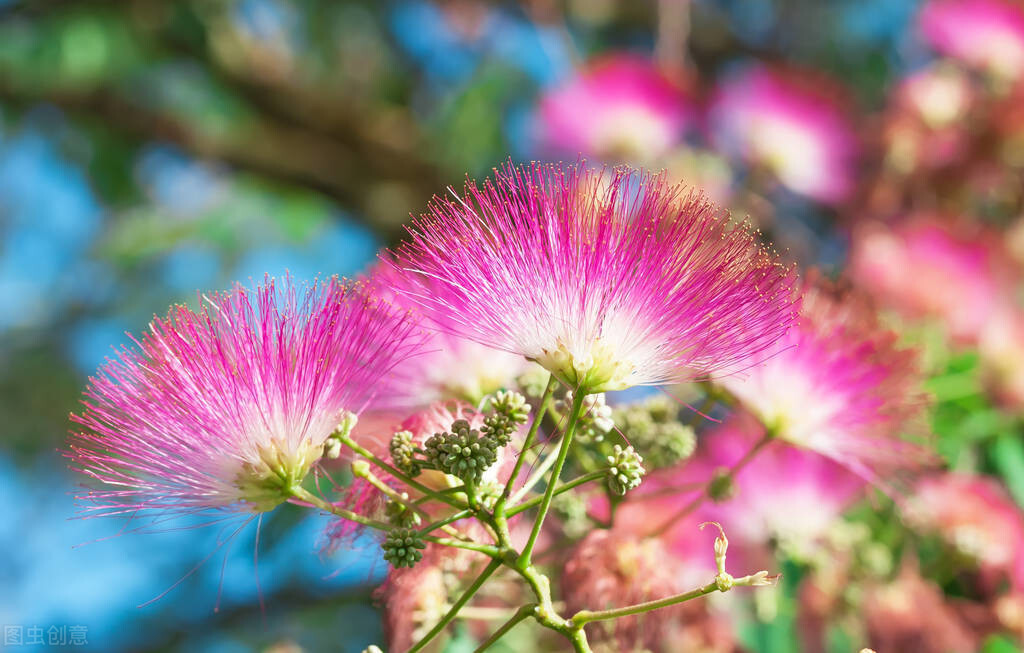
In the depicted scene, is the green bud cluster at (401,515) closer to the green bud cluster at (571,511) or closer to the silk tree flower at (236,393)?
the silk tree flower at (236,393)

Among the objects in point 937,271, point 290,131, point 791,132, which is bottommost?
point 937,271

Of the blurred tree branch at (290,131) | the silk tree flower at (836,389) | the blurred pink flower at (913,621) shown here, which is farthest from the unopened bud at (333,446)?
the blurred tree branch at (290,131)

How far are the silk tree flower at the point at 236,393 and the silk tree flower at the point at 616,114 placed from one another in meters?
2.11

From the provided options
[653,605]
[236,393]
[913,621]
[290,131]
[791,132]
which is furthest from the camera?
[290,131]

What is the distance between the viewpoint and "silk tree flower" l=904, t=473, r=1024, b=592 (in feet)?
5.67

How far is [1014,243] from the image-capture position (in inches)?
97.7

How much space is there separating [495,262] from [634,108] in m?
2.21

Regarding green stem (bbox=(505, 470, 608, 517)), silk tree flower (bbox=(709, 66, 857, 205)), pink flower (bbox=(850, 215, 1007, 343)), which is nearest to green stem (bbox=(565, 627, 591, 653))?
green stem (bbox=(505, 470, 608, 517))

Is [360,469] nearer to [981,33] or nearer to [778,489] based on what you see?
[778,489]

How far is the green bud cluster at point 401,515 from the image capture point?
0.91 metres

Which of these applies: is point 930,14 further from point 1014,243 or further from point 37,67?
point 37,67

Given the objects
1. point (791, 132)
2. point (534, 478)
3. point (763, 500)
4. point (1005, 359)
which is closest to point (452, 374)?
point (534, 478)

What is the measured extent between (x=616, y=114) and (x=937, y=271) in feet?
3.73

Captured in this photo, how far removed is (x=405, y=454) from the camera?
89 centimetres
